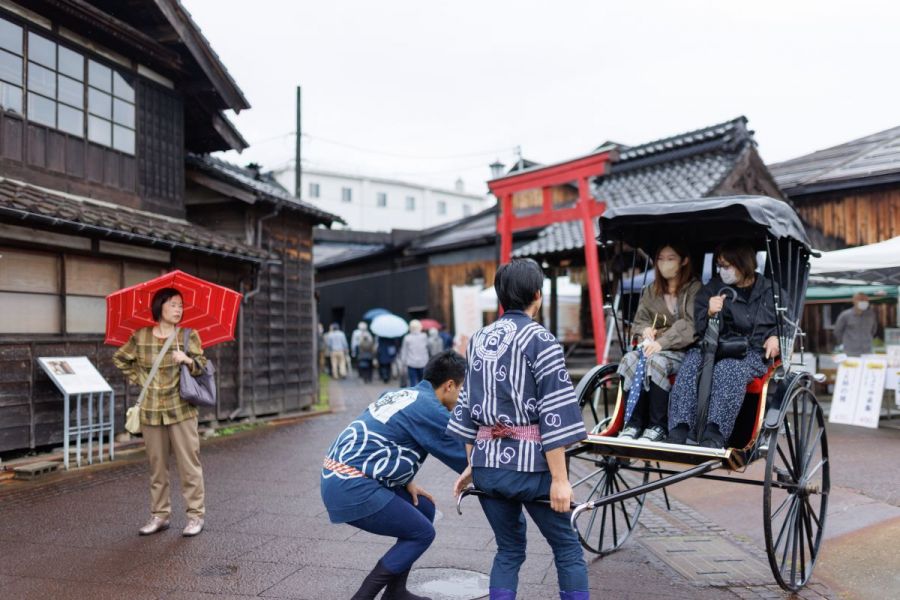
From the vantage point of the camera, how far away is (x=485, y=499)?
11.4 ft

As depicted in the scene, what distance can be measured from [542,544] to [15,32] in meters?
8.58

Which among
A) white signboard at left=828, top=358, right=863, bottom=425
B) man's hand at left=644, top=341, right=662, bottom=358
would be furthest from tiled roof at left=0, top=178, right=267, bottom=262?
white signboard at left=828, top=358, right=863, bottom=425

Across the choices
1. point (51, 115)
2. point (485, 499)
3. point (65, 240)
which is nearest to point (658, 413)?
point (485, 499)

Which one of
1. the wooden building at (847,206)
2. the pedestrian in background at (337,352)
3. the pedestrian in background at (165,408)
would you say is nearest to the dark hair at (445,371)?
the pedestrian in background at (165,408)

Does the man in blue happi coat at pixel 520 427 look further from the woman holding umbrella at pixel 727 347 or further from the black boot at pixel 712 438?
the woman holding umbrella at pixel 727 347

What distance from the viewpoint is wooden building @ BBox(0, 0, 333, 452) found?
340 inches

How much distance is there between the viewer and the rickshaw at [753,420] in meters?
4.37

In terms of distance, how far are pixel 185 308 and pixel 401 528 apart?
332 centimetres

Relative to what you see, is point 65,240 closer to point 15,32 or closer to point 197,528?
point 15,32

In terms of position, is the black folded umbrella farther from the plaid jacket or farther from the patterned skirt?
the plaid jacket

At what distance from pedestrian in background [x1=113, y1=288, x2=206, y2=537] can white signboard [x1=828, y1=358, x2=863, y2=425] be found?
9.04 metres

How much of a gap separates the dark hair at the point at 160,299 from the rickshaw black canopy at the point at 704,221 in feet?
11.2

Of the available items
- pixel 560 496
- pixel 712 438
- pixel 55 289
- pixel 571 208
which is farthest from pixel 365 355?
pixel 560 496

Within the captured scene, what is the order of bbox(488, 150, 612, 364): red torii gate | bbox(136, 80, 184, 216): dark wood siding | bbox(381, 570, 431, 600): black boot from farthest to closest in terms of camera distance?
bbox(488, 150, 612, 364): red torii gate → bbox(136, 80, 184, 216): dark wood siding → bbox(381, 570, 431, 600): black boot
